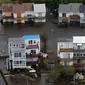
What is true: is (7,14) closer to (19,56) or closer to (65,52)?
(19,56)

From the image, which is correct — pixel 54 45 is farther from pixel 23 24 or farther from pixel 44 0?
pixel 44 0

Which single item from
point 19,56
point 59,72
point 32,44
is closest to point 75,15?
point 32,44

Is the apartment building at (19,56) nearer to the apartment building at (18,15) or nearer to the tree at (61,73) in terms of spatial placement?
the tree at (61,73)

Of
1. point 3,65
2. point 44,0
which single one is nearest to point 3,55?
point 3,65

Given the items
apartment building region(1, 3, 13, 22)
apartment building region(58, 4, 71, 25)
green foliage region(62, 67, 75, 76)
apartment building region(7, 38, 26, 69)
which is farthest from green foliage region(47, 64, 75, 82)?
apartment building region(1, 3, 13, 22)

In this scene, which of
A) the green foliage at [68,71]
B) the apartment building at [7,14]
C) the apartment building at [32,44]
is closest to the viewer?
the green foliage at [68,71]

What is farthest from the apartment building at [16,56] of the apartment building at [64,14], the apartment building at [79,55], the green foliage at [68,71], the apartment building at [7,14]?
the apartment building at [64,14]

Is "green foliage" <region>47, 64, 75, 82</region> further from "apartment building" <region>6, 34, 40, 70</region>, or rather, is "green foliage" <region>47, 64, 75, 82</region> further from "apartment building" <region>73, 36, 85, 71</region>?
"apartment building" <region>6, 34, 40, 70</region>

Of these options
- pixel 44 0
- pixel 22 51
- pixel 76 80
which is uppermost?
pixel 44 0
